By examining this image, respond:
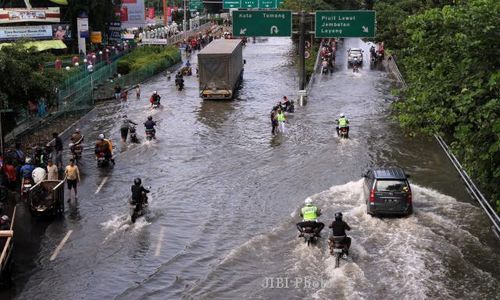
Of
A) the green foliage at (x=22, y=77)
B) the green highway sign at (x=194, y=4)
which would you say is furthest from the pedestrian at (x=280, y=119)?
the green highway sign at (x=194, y=4)

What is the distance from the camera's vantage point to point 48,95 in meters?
30.5

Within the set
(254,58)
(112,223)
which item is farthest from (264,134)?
(254,58)

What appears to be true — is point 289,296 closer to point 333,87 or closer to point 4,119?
point 4,119

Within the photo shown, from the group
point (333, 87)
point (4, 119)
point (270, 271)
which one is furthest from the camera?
point (333, 87)

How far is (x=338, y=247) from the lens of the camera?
17578 mm

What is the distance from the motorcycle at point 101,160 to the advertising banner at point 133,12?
4828 centimetres

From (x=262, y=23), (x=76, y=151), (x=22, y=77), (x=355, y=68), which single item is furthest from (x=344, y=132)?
(x=355, y=68)

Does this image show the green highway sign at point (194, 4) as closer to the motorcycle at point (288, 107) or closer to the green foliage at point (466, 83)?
the motorcycle at point (288, 107)

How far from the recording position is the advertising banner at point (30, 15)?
57000 mm

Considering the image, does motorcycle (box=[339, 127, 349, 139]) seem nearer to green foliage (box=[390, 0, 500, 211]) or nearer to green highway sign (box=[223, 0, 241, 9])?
green foliage (box=[390, 0, 500, 211])

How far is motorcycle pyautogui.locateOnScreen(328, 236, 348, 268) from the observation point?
57.5ft

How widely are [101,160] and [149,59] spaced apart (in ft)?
114

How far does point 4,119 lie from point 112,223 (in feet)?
37.3

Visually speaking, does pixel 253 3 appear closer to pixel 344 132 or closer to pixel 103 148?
pixel 344 132
